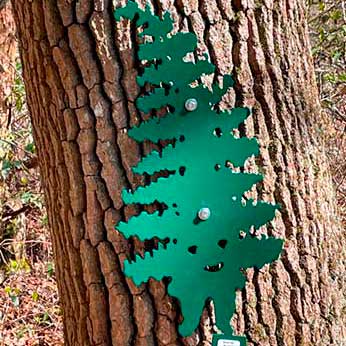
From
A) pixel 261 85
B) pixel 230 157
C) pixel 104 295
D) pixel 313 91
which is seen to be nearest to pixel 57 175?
pixel 104 295

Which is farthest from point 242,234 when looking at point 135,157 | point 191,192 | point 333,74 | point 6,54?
point 6,54

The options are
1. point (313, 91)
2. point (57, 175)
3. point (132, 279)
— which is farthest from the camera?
point (313, 91)

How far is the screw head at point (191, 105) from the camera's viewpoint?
139cm

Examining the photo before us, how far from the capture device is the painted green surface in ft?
4.52

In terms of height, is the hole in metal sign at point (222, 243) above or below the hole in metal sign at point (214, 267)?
above

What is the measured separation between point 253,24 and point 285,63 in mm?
120

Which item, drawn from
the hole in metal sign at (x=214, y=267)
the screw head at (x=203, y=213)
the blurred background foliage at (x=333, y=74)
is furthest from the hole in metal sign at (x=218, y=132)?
the blurred background foliage at (x=333, y=74)

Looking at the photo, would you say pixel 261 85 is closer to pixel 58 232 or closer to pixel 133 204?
pixel 133 204

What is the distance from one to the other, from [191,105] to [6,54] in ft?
10.3

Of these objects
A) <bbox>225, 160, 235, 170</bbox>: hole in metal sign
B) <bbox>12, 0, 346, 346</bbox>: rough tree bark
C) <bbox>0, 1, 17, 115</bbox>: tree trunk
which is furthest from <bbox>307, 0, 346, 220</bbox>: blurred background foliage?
<bbox>225, 160, 235, 170</bbox>: hole in metal sign

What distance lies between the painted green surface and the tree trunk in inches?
112

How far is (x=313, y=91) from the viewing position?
1615 mm

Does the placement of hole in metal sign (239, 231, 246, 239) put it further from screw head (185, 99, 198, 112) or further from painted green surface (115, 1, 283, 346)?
screw head (185, 99, 198, 112)

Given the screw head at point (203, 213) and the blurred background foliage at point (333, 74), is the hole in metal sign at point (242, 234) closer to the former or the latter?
the screw head at point (203, 213)
